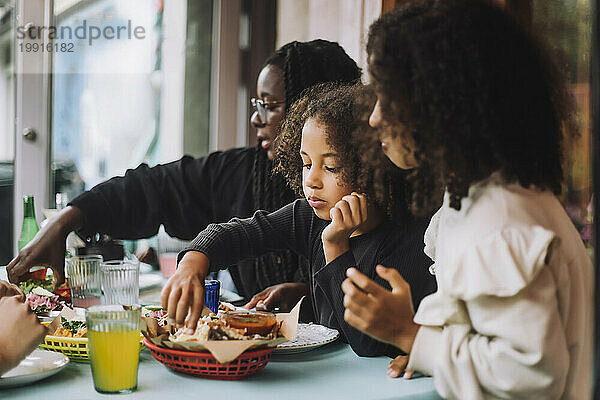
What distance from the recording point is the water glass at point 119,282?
4.47ft

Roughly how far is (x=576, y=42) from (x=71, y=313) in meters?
1.06

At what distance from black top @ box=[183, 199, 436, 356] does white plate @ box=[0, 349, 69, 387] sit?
14.0 inches

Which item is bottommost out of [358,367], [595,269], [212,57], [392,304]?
[358,367]

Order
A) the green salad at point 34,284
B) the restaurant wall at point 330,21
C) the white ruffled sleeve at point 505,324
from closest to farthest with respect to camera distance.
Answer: the white ruffled sleeve at point 505,324, the green salad at point 34,284, the restaurant wall at point 330,21

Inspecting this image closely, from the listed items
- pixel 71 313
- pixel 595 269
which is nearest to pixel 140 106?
pixel 71 313

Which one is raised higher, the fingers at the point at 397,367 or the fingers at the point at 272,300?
the fingers at the point at 397,367

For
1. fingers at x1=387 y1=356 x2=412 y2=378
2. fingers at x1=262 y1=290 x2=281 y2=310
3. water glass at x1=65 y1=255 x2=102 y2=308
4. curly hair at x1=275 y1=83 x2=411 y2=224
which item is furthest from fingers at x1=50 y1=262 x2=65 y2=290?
fingers at x1=387 y1=356 x2=412 y2=378

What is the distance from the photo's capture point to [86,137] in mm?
3150

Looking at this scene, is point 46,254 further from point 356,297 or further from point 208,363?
point 356,297

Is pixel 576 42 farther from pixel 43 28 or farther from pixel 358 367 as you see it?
pixel 43 28

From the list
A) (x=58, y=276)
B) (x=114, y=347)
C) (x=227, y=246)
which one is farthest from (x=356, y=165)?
(x=58, y=276)

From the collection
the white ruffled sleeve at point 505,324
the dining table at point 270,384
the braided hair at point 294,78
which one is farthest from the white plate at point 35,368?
the braided hair at point 294,78

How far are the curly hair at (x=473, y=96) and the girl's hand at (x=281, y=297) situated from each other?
0.79m

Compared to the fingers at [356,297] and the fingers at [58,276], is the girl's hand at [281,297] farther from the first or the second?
the fingers at [356,297]
